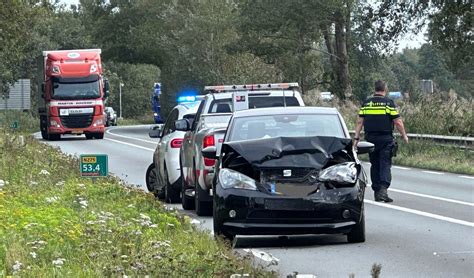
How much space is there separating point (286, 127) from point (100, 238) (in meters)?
3.13

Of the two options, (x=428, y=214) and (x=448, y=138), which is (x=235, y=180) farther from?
(x=448, y=138)

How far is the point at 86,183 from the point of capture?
19094mm

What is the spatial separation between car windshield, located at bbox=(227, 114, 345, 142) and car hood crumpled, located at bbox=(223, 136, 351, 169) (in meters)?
0.67

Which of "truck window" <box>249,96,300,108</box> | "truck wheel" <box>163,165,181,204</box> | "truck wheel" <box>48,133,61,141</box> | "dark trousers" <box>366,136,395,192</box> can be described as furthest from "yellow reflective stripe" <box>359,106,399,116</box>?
"truck wheel" <box>48,133,61,141</box>

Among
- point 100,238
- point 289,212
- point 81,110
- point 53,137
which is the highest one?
point 289,212

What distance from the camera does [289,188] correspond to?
12.3 metres

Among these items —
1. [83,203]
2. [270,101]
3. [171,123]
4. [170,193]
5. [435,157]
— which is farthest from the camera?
[435,157]

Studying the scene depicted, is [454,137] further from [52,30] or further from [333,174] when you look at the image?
[52,30]

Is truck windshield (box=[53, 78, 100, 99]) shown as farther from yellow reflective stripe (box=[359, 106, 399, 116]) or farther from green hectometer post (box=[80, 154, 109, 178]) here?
yellow reflective stripe (box=[359, 106, 399, 116])

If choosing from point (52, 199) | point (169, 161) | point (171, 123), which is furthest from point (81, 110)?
point (52, 199)

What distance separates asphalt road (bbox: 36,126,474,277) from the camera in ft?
35.9

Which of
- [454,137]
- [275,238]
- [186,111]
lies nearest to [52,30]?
[454,137]

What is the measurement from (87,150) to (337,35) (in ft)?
56.9

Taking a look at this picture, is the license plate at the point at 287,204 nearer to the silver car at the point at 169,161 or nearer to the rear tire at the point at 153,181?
the silver car at the point at 169,161
